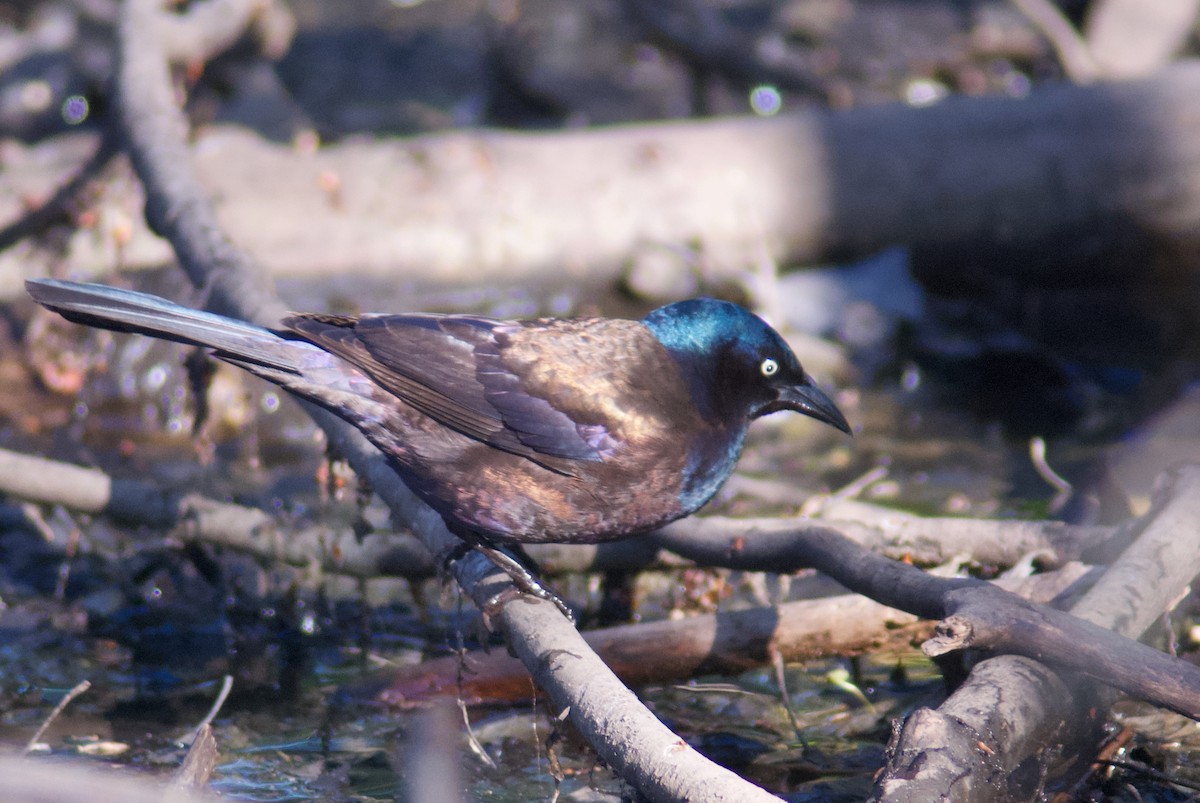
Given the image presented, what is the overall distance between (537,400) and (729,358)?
23.5 inches

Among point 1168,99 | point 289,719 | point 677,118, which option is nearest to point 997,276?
point 1168,99

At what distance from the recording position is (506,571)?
343 cm

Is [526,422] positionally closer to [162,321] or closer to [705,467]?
[705,467]

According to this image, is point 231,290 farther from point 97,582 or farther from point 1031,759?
point 1031,759

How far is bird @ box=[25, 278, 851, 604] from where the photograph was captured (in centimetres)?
341

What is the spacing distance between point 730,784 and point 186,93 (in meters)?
6.00

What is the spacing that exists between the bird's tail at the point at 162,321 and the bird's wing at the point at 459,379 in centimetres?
10

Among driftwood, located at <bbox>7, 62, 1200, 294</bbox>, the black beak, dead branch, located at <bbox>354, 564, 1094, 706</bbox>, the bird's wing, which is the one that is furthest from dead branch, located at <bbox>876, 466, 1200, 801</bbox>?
driftwood, located at <bbox>7, 62, 1200, 294</bbox>

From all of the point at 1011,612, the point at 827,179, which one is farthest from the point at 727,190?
the point at 1011,612

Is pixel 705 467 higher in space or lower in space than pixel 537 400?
lower

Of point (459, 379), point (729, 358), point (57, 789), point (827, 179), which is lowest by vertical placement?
point (57, 789)

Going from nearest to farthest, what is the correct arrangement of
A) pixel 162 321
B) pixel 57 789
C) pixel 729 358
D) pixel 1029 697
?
pixel 57 789 < pixel 1029 697 < pixel 162 321 < pixel 729 358

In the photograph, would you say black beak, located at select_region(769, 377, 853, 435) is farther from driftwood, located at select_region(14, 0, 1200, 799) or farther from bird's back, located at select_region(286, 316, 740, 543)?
driftwood, located at select_region(14, 0, 1200, 799)

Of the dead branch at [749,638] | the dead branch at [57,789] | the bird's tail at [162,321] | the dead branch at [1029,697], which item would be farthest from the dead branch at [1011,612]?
the dead branch at [57,789]
